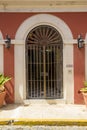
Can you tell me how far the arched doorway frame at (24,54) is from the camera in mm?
10797

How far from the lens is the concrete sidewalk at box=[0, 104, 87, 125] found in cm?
859

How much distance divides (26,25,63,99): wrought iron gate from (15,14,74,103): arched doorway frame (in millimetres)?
198

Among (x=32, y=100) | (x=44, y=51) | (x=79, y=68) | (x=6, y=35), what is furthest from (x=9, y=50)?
(x=79, y=68)

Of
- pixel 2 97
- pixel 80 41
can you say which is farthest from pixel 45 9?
pixel 2 97

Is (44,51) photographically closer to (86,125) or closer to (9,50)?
(9,50)

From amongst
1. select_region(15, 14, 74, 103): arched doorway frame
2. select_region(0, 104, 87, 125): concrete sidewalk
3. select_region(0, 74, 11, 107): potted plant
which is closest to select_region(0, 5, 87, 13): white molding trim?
select_region(15, 14, 74, 103): arched doorway frame

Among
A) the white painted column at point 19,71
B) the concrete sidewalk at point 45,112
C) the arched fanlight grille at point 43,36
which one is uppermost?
the arched fanlight grille at point 43,36

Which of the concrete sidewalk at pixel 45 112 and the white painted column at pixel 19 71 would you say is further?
the white painted column at pixel 19 71

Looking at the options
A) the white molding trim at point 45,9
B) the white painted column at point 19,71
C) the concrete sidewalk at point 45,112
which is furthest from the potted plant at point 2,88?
the white molding trim at point 45,9

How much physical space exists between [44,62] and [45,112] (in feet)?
7.57

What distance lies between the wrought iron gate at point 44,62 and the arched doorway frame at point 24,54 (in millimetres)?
198

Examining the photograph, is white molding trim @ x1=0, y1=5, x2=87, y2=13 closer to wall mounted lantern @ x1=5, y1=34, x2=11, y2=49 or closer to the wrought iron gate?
the wrought iron gate

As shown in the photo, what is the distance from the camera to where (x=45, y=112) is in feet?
31.0

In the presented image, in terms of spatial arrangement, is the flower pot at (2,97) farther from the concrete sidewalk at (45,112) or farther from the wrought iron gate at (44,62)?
the wrought iron gate at (44,62)
